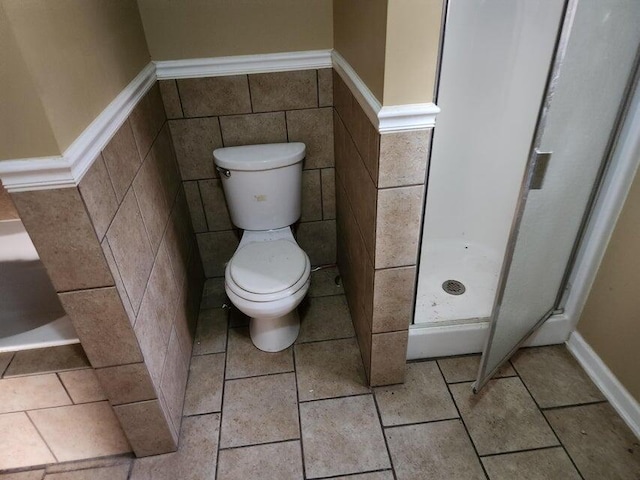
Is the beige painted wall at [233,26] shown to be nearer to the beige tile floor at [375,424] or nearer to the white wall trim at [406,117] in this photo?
the white wall trim at [406,117]

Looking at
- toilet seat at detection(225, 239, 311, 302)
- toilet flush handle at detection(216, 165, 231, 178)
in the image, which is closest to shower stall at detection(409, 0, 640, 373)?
toilet seat at detection(225, 239, 311, 302)

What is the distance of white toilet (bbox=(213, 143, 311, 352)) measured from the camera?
64.7 inches

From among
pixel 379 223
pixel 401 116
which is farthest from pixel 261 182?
pixel 401 116

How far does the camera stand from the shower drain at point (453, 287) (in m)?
1.96

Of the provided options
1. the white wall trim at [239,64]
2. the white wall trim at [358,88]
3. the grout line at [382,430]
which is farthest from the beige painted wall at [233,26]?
the grout line at [382,430]

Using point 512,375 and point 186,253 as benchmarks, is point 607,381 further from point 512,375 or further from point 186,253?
point 186,253

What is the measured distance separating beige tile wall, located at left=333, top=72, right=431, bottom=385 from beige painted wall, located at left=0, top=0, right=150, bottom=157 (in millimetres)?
755

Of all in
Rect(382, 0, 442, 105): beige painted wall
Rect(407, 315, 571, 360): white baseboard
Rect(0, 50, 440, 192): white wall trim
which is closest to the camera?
Rect(0, 50, 440, 192): white wall trim

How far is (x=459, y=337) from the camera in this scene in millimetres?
1757

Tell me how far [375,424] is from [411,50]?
4.06ft

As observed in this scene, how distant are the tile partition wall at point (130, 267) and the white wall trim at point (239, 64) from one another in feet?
0.33

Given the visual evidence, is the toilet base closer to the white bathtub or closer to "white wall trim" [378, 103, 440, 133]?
the white bathtub

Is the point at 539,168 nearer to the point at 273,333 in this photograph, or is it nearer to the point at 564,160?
the point at 564,160

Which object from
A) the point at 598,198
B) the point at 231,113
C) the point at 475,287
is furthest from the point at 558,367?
the point at 231,113
